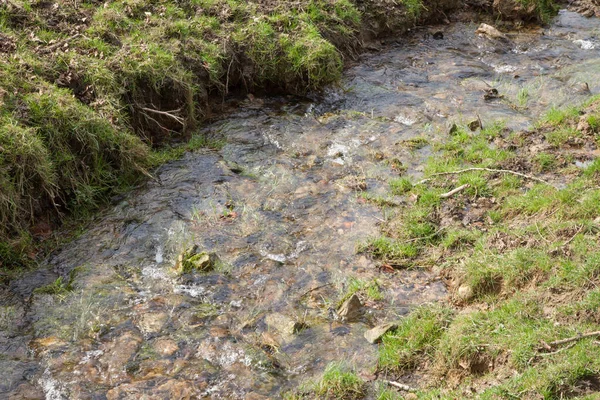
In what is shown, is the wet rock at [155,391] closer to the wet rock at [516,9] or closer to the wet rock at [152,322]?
the wet rock at [152,322]

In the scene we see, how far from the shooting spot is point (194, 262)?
6.21 m

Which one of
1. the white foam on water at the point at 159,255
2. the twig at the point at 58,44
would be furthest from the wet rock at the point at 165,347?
the twig at the point at 58,44

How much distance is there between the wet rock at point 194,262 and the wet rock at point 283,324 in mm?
950

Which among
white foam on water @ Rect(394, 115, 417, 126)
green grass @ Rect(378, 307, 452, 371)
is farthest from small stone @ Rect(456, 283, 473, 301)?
white foam on water @ Rect(394, 115, 417, 126)

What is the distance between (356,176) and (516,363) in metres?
3.83

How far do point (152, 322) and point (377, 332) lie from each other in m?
2.07

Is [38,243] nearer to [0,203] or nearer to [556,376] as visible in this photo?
[0,203]

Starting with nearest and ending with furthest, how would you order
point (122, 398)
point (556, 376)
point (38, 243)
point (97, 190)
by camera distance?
point (556, 376) < point (122, 398) < point (38, 243) < point (97, 190)

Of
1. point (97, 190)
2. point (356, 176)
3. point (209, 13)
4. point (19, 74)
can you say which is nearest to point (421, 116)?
point (356, 176)

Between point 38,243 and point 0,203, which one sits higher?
point 0,203

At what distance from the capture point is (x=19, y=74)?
7.26 metres

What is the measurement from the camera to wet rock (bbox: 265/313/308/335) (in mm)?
5473

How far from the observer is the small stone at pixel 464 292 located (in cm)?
549

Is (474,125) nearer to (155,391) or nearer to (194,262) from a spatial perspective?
(194,262)
